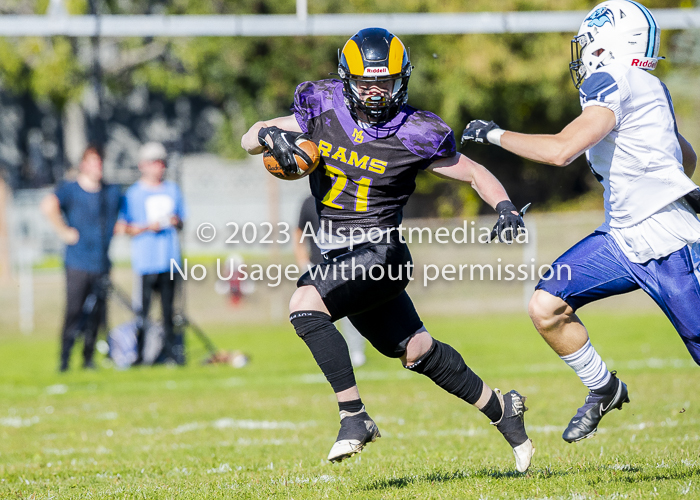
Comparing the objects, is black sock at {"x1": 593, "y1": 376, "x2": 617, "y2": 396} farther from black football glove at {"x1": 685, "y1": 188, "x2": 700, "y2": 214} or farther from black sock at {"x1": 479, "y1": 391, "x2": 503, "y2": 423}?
black football glove at {"x1": 685, "y1": 188, "x2": 700, "y2": 214}

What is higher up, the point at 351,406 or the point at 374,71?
the point at 374,71

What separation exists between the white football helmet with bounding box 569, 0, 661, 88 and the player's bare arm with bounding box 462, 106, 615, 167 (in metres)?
0.37

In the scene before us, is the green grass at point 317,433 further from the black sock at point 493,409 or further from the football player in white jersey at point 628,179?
the football player in white jersey at point 628,179

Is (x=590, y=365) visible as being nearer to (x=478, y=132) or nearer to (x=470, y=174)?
(x=470, y=174)

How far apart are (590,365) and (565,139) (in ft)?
3.86

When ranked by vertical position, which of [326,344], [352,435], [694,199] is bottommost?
[352,435]

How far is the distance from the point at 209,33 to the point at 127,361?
3.63 m

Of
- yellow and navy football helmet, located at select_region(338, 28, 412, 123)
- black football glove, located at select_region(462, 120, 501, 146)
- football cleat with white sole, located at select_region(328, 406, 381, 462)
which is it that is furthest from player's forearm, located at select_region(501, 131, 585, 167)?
football cleat with white sole, located at select_region(328, 406, 381, 462)

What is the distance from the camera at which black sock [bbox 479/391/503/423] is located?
3936mm

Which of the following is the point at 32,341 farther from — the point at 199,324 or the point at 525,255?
the point at 525,255

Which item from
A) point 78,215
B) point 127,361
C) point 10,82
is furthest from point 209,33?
point 10,82

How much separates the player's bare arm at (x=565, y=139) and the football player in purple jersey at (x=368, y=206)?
0.27m

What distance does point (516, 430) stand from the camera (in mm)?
3928

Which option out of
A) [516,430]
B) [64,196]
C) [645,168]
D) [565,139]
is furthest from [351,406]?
[64,196]
